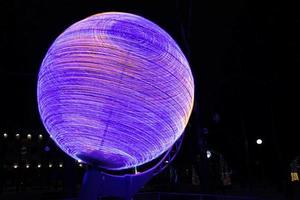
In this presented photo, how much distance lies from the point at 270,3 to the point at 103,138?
1191cm

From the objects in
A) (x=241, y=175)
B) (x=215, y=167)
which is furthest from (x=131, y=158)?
(x=241, y=175)

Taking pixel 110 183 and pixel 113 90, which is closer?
pixel 113 90

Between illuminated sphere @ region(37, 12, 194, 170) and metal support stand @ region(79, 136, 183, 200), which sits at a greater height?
illuminated sphere @ region(37, 12, 194, 170)

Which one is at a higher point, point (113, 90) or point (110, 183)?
point (113, 90)

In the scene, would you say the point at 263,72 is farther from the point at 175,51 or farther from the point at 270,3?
the point at 175,51

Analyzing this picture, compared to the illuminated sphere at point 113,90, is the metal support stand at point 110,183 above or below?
below

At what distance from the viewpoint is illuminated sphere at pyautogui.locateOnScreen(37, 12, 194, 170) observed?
2980mm

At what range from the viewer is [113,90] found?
9.72 feet

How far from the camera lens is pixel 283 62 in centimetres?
1401

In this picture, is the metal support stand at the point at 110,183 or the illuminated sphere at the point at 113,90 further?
the metal support stand at the point at 110,183

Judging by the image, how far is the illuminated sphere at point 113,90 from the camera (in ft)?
9.78

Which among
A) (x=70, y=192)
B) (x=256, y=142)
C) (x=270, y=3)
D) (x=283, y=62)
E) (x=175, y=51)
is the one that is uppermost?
(x=270, y=3)

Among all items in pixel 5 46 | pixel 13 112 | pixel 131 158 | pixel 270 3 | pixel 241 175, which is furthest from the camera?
pixel 241 175

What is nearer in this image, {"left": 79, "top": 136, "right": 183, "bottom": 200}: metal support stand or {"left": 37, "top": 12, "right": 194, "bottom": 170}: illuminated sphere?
{"left": 37, "top": 12, "right": 194, "bottom": 170}: illuminated sphere
